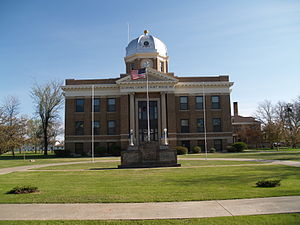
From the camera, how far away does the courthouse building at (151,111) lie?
47781mm

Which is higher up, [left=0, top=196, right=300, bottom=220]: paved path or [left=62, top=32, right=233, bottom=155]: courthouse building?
[left=62, top=32, right=233, bottom=155]: courthouse building

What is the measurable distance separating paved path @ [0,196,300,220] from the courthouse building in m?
38.8

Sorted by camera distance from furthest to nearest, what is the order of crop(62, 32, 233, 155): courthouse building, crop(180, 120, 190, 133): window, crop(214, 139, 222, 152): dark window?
crop(180, 120, 190, 133): window < crop(214, 139, 222, 152): dark window < crop(62, 32, 233, 155): courthouse building

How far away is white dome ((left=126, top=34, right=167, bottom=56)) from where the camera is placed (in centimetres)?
5338

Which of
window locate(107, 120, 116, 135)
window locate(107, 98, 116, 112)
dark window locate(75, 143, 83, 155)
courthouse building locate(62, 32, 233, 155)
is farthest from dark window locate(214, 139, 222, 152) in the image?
dark window locate(75, 143, 83, 155)

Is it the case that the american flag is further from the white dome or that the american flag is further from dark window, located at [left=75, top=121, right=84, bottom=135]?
the white dome

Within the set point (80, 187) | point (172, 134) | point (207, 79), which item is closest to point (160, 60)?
point (207, 79)

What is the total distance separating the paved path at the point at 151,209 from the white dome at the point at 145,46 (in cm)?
Result: 4719

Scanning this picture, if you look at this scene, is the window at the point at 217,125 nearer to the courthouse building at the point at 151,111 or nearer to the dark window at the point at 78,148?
the courthouse building at the point at 151,111

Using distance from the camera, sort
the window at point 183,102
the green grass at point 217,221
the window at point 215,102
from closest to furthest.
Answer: the green grass at point 217,221, the window at point 183,102, the window at point 215,102

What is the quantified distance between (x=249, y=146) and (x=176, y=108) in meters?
32.0

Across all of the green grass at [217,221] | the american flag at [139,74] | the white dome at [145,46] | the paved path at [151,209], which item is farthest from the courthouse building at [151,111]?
the green grass at [217,221]

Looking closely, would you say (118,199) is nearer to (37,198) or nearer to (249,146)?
(37,198)

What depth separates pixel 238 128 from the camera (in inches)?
3076
